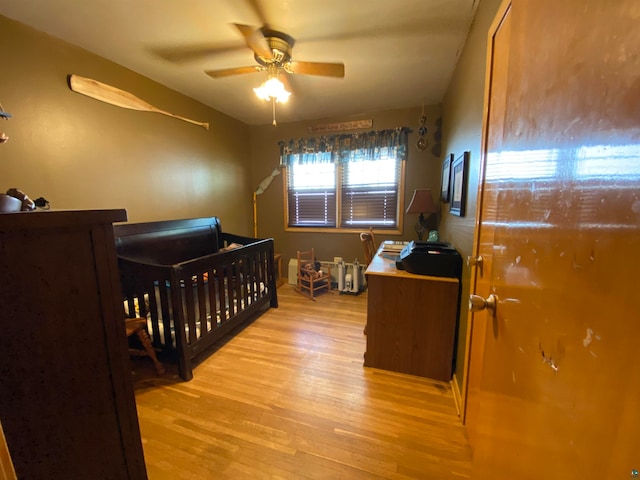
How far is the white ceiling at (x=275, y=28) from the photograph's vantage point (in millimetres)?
1648

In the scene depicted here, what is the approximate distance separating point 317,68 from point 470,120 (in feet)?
3.92

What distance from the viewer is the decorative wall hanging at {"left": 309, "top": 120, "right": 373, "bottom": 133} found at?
3.56 meters

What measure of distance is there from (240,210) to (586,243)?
4049 mm

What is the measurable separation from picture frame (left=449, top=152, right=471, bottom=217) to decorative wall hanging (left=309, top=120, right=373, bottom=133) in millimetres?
1767

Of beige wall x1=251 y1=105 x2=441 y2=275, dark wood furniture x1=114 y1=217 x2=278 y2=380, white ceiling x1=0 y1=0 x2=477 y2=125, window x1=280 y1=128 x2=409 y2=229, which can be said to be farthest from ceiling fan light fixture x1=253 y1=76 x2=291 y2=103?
window x1=280 y1=128 x2=409 y2=229

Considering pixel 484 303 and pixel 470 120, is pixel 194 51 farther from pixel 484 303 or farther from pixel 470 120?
pixel 484 303

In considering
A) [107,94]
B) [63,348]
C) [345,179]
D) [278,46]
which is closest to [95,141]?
[107,94]

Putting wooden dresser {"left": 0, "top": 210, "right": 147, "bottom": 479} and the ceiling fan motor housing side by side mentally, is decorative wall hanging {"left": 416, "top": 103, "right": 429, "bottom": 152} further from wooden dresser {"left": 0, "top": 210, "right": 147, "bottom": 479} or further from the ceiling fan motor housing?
wooden dresser {"left": 0, "top": 210, "right": 147, "bottom": 479}

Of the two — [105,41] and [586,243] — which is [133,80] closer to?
[105,41]

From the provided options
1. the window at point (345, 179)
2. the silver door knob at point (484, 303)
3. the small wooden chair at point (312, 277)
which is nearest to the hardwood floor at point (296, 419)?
the silver door knob at point (484, 303)

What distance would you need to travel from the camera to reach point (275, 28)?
184cm

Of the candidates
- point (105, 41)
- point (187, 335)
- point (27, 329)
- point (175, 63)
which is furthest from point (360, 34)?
point (187, 335)

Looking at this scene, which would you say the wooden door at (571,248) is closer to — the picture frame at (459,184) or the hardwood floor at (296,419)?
the hardwood floor at (296,419)

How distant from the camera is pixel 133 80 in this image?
2.46 m
